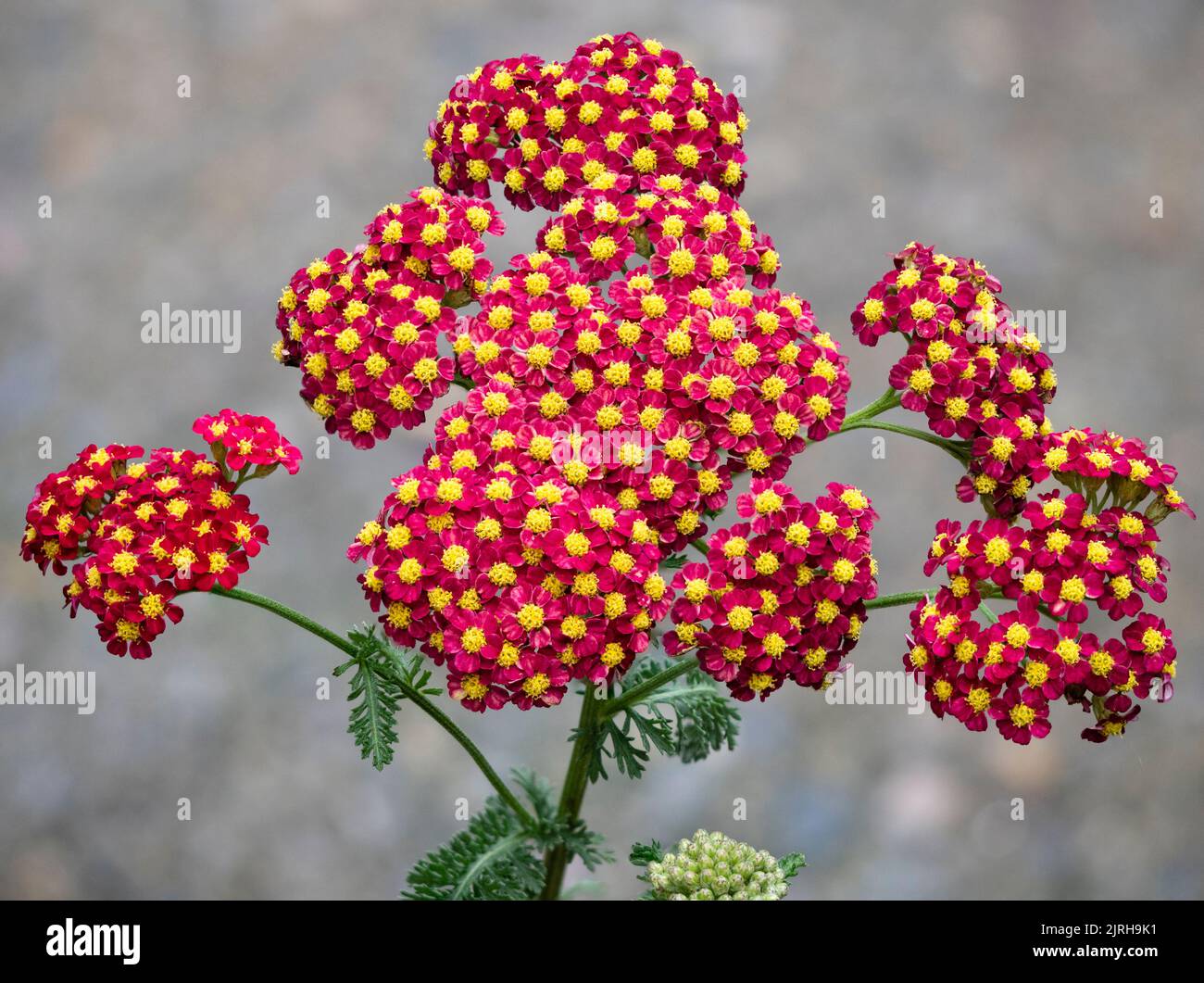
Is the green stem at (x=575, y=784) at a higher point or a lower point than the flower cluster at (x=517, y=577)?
lower

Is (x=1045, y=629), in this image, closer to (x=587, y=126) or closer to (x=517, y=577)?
(x=517, y=577)

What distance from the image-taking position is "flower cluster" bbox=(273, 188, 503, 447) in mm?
2295

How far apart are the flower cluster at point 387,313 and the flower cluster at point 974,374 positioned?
0.70 m

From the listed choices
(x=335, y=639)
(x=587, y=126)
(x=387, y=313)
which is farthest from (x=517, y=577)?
(x=587, y=126)

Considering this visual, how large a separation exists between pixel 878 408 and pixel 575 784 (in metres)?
0.82

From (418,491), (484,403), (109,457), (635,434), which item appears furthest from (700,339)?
(109,457)

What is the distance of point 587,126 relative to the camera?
2.48 metres

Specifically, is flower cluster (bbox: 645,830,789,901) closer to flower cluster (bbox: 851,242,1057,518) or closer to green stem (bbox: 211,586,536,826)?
green stem (bbox: 211,586,536,826)

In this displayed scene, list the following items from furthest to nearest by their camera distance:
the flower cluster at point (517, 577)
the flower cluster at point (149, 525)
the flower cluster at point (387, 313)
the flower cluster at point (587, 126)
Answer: the flower cluster at point (587, 126) → the flower cluster at point (387, 313) → the flower cluster at point (149, 525) → the flower cluster at point (517, 577)

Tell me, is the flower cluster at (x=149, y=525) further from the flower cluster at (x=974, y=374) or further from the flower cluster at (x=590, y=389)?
the flower cluster at (x=974, y=374)

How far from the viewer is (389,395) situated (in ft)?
7.53

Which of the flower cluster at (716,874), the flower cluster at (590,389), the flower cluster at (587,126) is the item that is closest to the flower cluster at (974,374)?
the flower cluster at (590,389)

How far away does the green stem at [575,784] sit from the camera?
2.35 meters

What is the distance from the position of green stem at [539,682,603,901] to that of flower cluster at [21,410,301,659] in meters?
0.60
